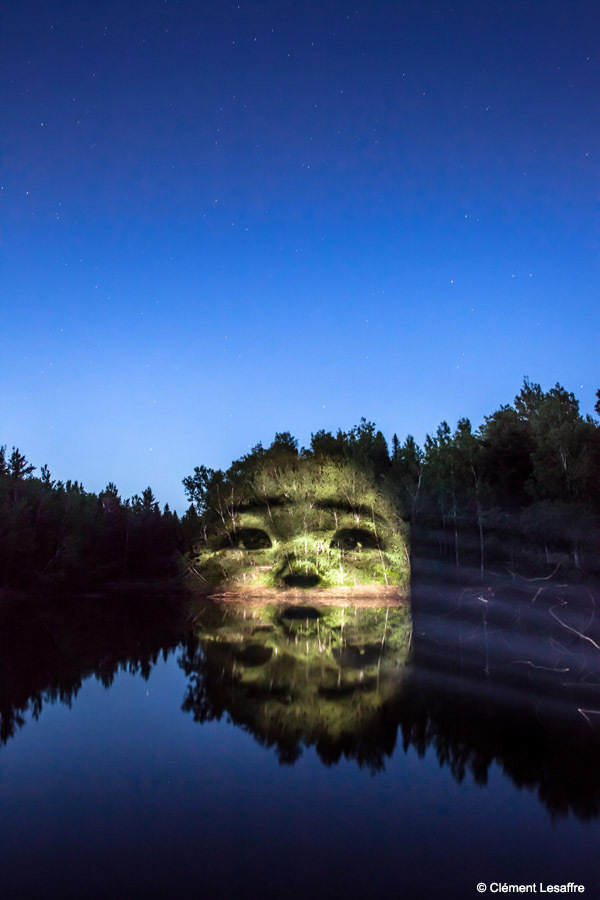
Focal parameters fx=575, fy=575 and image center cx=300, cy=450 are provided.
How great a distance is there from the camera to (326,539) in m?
37.9

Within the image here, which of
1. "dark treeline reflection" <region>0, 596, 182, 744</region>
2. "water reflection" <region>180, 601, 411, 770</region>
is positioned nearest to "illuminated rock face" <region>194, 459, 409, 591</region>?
"dark treeline reflection" <region>0, 596, 182, 744</region>

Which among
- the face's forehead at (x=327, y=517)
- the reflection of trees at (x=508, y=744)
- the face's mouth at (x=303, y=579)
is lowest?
the face's mouth at (x=303, y=579)

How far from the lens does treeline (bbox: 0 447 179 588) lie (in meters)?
45.5

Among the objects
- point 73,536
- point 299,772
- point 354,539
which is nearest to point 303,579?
point 354,539

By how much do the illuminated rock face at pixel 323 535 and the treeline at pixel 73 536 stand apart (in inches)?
Answer: 668

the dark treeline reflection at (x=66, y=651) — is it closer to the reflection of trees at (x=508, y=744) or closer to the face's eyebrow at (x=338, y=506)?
the reflection of trees at (x=508, y=744)

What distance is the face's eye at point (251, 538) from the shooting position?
42.1 m

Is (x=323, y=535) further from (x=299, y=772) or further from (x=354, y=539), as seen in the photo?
(x=299, y=772)

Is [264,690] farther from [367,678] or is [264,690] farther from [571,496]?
[571,496]

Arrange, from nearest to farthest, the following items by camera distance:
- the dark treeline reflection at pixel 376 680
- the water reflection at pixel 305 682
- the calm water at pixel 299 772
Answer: the calm water at pixel 299 772 < the dark treeline reflection at pixel 376 680 < the water reflection at pixel 305 682

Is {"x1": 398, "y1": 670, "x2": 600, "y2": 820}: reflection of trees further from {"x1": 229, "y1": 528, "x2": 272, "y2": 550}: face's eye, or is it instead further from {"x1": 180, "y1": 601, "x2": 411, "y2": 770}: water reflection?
{"x1": 229, "y1": 528, "x2": 272, "y2": 550}: face's eye

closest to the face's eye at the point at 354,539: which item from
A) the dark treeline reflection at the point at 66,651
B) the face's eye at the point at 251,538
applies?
the face's eye at the point at 251,538

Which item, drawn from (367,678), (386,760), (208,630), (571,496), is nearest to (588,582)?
(571,496)

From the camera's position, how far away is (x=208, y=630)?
22.9 meters
